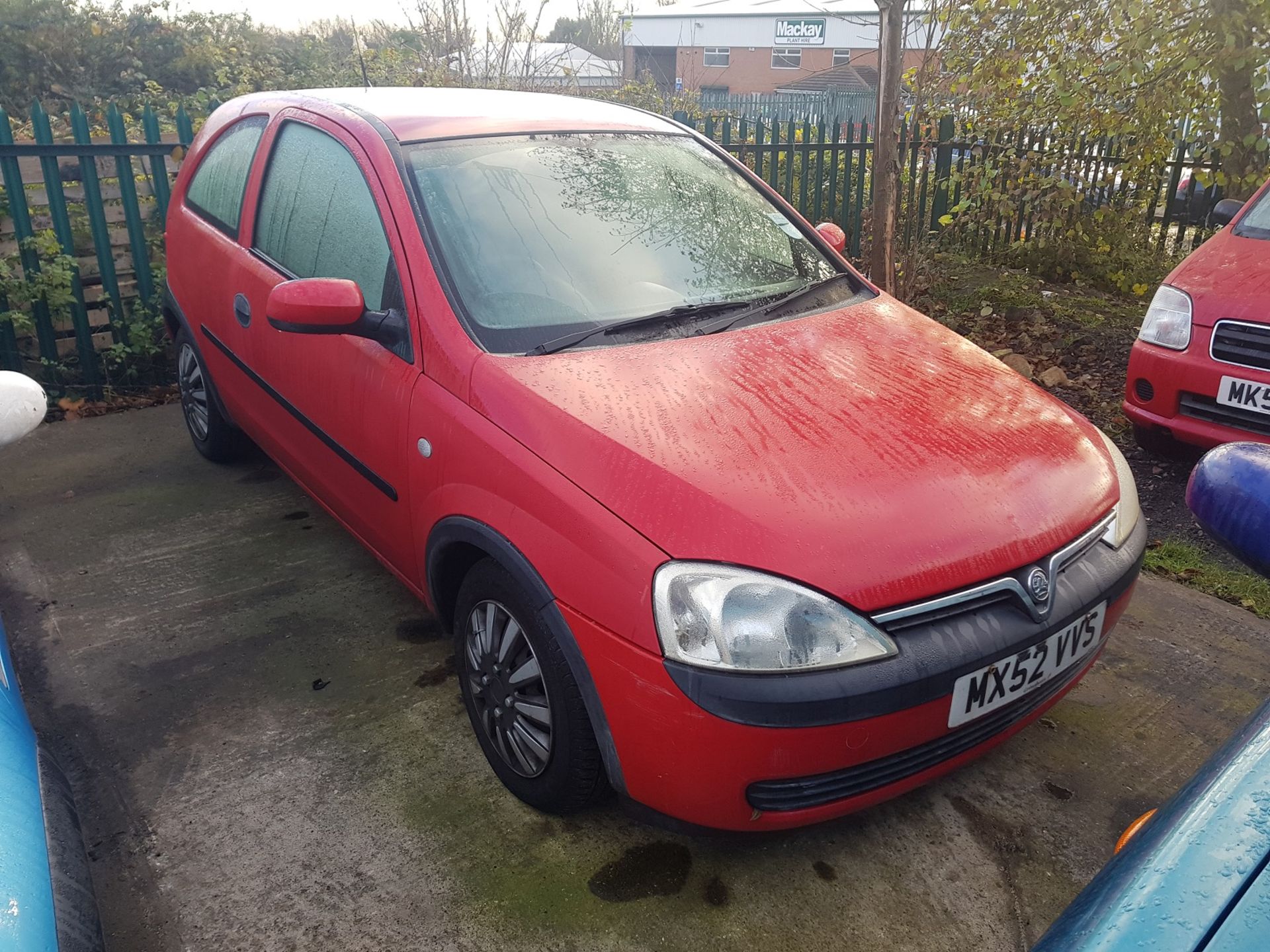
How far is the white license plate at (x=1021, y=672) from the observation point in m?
1.85

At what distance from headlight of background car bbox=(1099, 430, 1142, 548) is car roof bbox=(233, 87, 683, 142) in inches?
71.6

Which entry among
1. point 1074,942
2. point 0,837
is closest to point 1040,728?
point 1074,942

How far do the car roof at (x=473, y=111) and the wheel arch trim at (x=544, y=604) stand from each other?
1.23 m

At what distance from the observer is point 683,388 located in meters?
2.20

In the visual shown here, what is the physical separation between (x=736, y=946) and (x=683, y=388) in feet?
3.94

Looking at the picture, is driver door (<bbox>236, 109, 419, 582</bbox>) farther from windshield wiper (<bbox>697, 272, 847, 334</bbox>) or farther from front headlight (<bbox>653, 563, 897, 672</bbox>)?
front headlight (<bbox>653, 563, 897, 672</bbox>)

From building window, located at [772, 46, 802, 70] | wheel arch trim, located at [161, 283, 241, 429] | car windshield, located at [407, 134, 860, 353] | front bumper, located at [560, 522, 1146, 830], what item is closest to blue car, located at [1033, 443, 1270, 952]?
front bumper, located at [560, 522, 1146, 830]

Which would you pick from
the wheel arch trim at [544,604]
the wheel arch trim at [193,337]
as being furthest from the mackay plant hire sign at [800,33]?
the wheel arch trim at [544,604]

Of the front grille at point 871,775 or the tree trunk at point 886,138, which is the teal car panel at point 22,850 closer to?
the front grille at point 871,775

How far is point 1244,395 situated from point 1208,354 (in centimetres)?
23

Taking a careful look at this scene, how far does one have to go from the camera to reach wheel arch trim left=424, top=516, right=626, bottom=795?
191 centimetres

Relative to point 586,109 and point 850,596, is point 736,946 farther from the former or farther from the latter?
point 586,109

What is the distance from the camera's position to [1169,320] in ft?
13.3

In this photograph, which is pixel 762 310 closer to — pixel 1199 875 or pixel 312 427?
pixel 312 427
